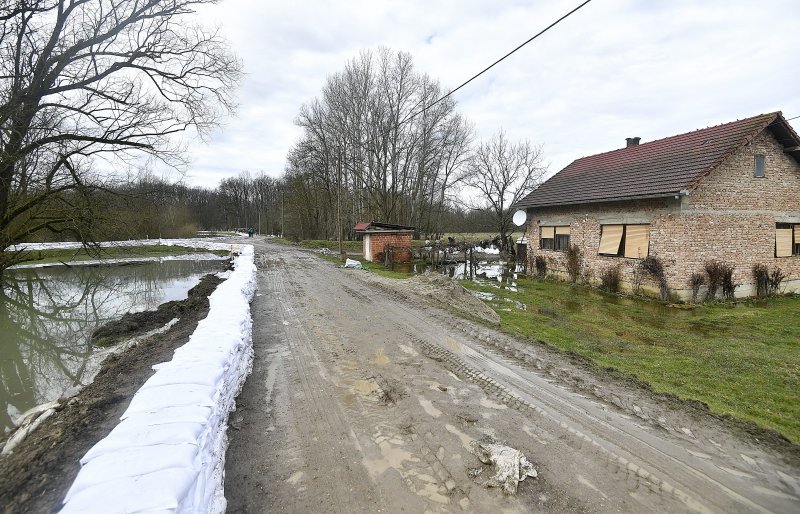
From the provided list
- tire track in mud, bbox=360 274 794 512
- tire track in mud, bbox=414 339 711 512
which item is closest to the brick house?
tire track in mud, bbox=360 274 794 512

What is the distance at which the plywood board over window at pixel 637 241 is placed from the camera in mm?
12523

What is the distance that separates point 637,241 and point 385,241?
43.4ft

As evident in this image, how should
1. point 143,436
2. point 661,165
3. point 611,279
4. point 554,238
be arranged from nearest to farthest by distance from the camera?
point 143,436, point 661,165, point 611,279, point 554,238

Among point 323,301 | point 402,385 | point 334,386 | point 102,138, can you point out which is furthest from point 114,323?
point 402,385

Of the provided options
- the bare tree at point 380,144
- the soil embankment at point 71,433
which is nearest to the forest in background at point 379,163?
the bare tree at point 380,144

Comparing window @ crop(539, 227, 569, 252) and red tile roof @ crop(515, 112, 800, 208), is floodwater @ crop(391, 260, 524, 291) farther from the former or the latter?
red tile roof @ crop(515, 112, 800, 208)

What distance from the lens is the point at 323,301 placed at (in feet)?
34.3

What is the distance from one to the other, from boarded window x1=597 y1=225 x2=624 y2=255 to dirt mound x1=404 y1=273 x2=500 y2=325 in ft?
19.9

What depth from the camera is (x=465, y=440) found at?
3.67 meters

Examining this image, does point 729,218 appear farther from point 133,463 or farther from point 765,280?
point 133,463

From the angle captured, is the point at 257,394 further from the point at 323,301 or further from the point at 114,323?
the point at 114,323

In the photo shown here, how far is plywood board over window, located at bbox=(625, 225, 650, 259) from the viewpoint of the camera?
41.1 feet

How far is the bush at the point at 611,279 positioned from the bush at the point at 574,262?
1327mm

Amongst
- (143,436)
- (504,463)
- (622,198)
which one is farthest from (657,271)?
(143,436)
